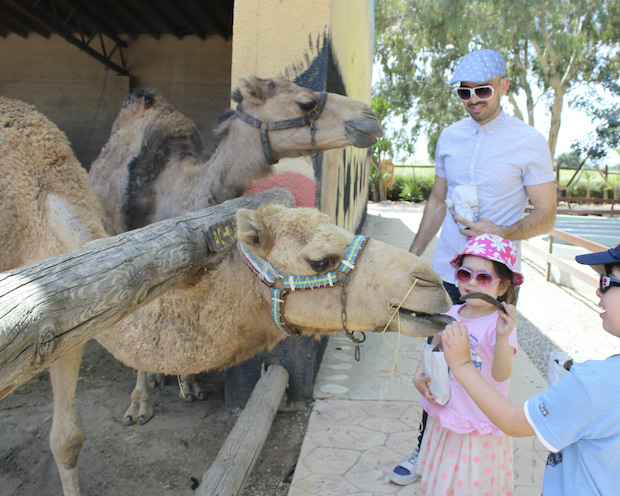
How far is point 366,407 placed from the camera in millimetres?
4055

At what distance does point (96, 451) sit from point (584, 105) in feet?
91.8

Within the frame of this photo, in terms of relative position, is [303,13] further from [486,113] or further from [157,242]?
[157,242]

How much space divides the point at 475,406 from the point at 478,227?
3.05ft

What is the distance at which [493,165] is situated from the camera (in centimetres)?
279

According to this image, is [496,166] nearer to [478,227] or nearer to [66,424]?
[478,227]

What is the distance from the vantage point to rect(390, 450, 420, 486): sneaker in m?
3.05

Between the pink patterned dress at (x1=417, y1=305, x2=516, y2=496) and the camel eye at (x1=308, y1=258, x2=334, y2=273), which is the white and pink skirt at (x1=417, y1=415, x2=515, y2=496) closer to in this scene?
the pink patterned dress at (x1=417, y1=305, x2=516, y2=496)

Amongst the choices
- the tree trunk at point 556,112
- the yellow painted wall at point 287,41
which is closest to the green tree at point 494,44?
the tree trunk at point 556,112

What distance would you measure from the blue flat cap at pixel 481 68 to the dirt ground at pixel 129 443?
8.81 feet

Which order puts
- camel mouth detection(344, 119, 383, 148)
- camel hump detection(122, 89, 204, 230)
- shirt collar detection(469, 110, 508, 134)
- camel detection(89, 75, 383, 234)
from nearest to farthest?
1. shirt collar detection(469, 110, 508, 134)
2. camel mouth detection(344, 119, 383, 148)
3. camel detection(89, 75, 383, 234)
4. camel hump detection(122, 89, 204, 230)

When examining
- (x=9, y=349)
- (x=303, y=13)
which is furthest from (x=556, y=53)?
(x=9, y=349)

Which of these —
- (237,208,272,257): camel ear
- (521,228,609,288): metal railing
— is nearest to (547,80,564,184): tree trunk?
(521,228,609,288): metal railing

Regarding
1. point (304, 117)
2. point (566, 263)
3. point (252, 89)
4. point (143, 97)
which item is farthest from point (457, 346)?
point (566, 263)

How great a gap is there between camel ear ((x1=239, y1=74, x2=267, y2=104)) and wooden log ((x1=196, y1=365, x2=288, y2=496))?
2066 mm
